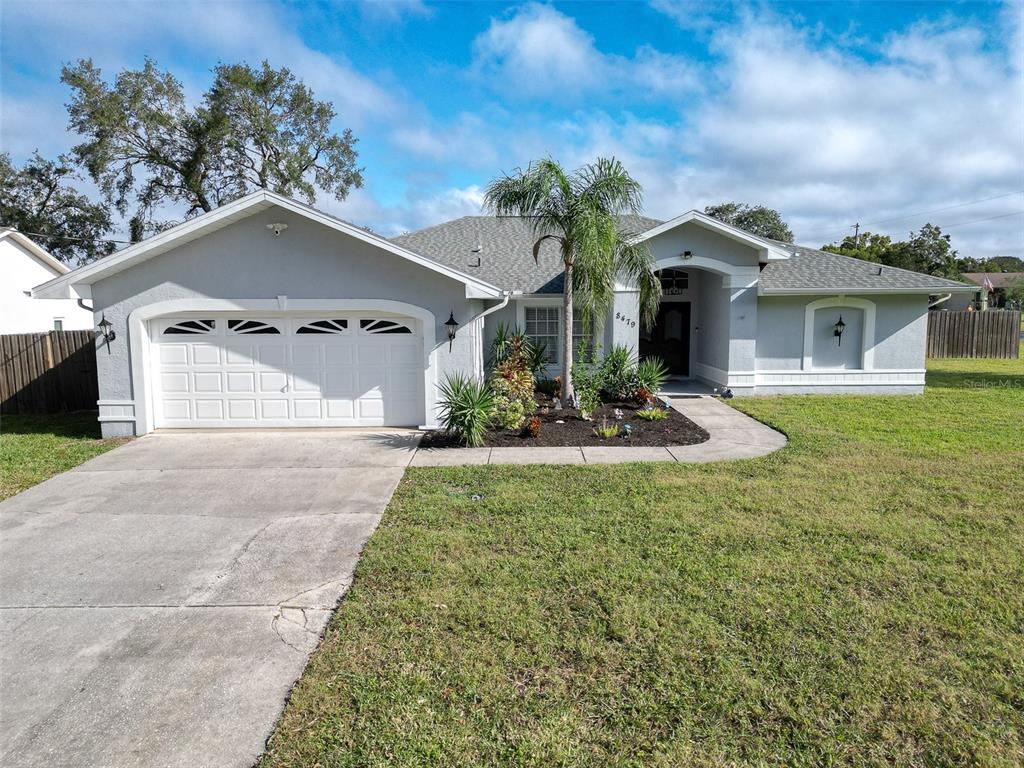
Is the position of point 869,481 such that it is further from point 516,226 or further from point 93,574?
point 516,226

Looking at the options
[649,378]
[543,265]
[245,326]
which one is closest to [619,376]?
[649,378]

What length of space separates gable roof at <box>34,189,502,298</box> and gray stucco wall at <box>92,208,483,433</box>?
0.19m

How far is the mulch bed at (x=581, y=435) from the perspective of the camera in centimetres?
977

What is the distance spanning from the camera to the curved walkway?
28.6ft

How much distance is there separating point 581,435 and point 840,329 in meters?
8.44

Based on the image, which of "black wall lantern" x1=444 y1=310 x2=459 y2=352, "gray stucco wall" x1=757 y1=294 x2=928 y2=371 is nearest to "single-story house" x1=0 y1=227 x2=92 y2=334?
"black wall lantern" x1=444 y1=310 x2=459 y2=352

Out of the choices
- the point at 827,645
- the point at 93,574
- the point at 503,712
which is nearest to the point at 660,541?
the point at 827,645

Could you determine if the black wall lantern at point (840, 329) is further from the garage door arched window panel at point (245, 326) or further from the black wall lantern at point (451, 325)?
the garage door arched window panel at point (245, 326)

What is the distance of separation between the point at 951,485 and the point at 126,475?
10864 mm

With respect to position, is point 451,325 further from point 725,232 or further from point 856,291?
point 856,291

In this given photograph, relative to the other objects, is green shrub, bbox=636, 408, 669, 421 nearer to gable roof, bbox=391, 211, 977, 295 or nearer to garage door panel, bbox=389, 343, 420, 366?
gable roof, bbox=391, 211, 977, 295

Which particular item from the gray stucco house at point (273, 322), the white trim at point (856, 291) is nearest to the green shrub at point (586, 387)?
the gray stucco house at point (273, 322)

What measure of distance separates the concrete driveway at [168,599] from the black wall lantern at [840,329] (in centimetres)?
1177

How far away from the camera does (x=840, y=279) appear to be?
14.6 meters
